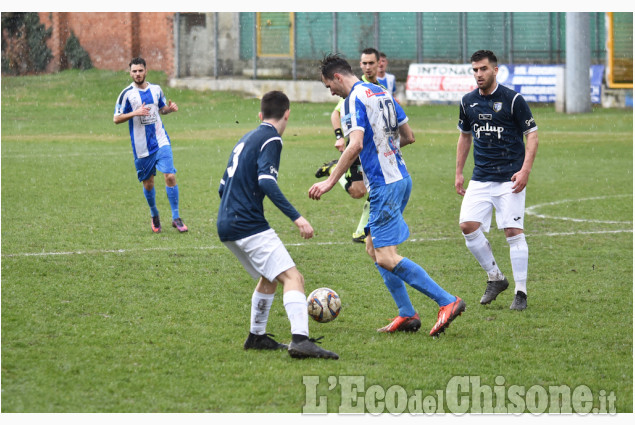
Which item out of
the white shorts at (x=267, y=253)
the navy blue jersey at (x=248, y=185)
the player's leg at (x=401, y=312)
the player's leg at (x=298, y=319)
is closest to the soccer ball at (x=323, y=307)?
the player's leg at (x=401, y=312)

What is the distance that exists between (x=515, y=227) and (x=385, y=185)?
1.63 m

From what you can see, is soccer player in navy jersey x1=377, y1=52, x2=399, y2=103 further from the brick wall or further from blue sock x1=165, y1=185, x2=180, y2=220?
the brick wall

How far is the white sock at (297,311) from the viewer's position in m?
6.07

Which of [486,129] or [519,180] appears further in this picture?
[486,129]

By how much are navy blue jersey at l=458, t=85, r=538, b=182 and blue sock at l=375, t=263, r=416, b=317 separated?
61.0 inches

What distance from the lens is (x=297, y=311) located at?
610cm

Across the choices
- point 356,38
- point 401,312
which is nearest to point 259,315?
point 401,312

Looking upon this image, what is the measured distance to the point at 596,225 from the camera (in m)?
11.9

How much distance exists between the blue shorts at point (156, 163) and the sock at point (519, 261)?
5.45m

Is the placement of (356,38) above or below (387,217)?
above

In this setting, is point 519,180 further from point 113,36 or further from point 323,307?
point 113,36

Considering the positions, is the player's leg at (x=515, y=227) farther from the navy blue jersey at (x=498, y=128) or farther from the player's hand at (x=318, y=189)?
the player's hand at (x=318, y=189)

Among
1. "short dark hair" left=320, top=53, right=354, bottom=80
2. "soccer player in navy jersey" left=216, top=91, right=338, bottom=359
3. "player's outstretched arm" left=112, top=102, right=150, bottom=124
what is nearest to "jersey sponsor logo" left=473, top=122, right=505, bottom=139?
"short dark hair" left=320, top=53, right=354, bottom=80

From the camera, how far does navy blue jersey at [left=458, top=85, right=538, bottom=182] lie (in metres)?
7.75
